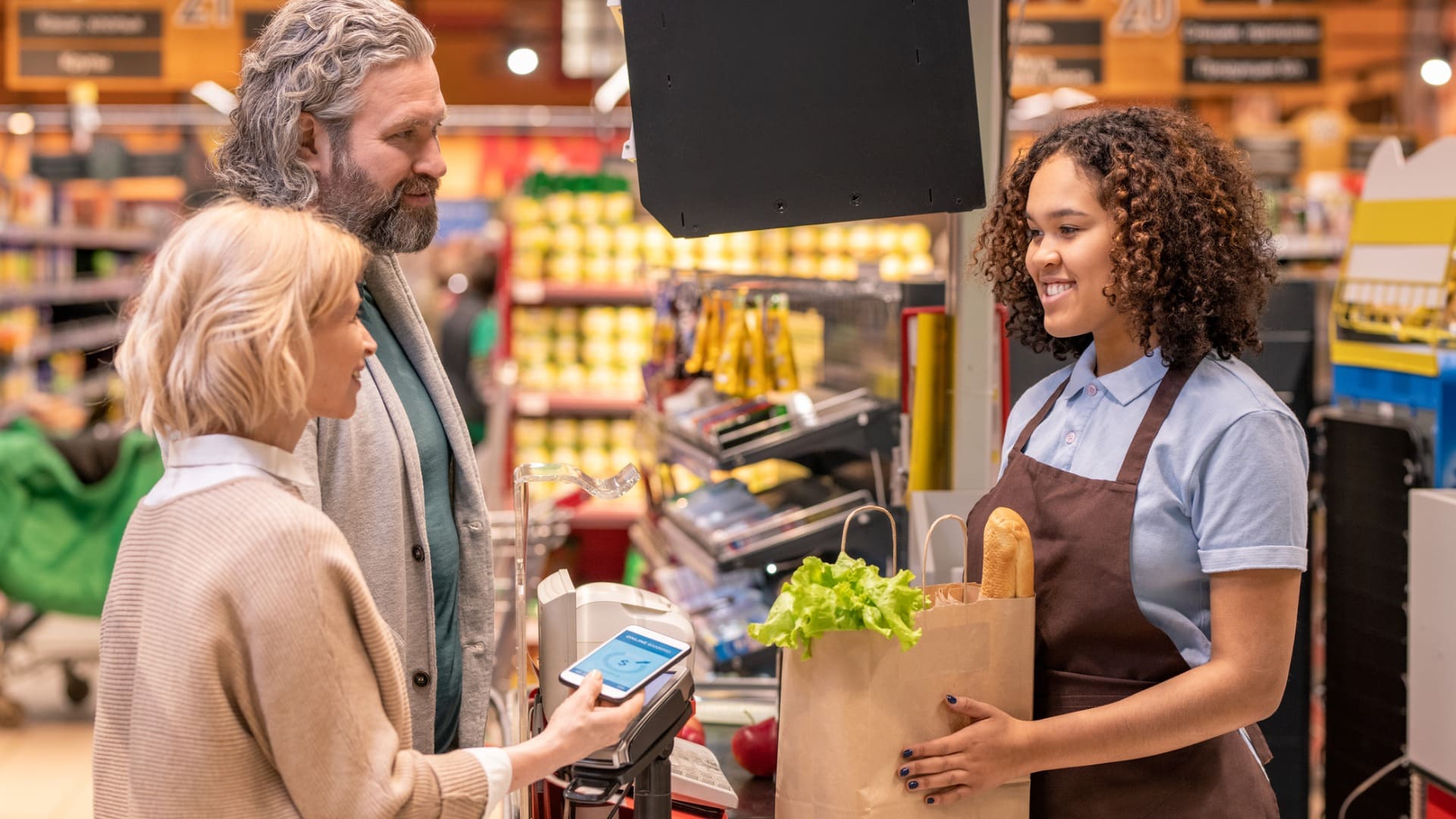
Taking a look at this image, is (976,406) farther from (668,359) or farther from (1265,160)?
(1265,160)

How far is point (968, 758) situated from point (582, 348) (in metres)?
6.33

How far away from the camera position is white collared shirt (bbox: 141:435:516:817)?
1.26m

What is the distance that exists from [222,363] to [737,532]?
88.8 inches

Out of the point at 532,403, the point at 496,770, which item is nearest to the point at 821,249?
the point at 532,403

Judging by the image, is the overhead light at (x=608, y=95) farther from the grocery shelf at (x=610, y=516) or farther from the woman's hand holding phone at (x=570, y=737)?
the woman's hand holding phone at (x=570, y=737)

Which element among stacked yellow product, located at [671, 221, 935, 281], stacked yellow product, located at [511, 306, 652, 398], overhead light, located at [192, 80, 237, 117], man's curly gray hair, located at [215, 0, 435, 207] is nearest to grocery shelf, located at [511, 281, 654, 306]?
stacked yellow product, located at [511, 306, 652, 398]

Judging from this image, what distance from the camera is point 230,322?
124cm

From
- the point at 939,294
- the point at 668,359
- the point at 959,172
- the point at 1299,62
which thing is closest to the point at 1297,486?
the point at 959,172

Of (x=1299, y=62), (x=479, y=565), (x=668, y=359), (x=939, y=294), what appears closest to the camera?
(x=479, y=565)

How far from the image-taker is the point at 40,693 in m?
6.44

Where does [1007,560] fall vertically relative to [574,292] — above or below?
below

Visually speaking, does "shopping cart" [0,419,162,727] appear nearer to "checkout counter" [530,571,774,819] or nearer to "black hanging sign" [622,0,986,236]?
"black hanging sign" [622,0,986,236]

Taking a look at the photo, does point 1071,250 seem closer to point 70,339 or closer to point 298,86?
point 298,86

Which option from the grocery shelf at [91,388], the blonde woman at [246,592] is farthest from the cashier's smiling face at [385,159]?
the grocery shelf at [91,388]
